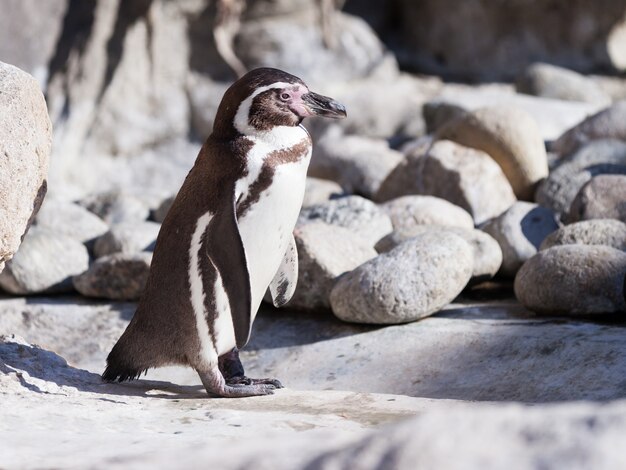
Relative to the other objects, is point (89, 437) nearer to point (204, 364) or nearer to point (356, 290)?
point (204, 364)

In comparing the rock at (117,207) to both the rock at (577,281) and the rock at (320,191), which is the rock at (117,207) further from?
the rock at (577,281)

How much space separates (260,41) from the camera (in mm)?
10047

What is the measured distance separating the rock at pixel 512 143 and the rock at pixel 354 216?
1.18m

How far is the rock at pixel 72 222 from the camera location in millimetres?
6012

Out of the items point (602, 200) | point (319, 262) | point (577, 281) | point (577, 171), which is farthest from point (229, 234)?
point (577, 171)

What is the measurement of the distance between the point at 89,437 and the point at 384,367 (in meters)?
1.67

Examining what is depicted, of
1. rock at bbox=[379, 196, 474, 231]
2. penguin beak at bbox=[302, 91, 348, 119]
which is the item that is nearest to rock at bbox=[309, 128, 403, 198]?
rock at bbox=[379, 196, 474, 231]

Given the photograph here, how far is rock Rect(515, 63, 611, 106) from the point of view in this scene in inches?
366

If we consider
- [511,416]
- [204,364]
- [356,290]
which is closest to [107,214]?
[356,290]

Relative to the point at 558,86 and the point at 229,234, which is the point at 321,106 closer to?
the point at 229,234

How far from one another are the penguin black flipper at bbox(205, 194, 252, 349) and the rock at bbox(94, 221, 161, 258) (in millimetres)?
2356

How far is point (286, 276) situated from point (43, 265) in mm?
2011

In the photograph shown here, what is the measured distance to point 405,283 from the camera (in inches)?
167

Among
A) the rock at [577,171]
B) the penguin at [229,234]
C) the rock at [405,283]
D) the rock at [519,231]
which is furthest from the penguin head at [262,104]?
the rock at [577,171]
